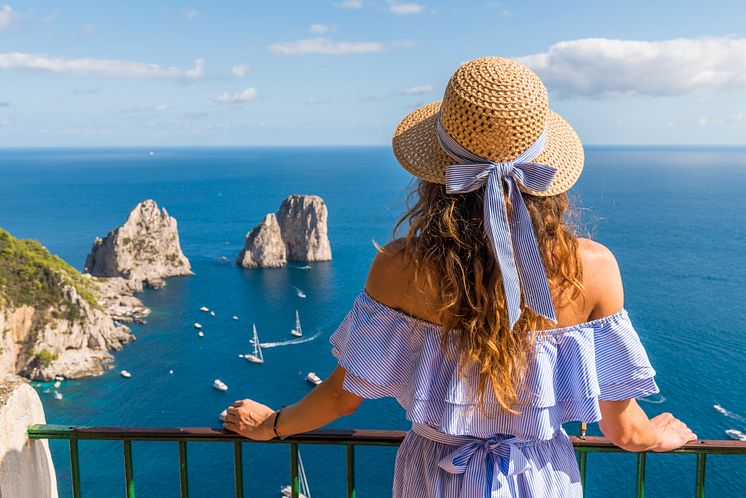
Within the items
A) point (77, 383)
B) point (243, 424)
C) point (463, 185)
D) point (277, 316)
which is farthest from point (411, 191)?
point (277, 316)

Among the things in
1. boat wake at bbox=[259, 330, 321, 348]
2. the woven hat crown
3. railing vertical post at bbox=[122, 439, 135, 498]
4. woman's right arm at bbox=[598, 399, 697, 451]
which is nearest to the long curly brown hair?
the woven hat crown

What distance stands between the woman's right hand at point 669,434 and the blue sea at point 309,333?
76cm

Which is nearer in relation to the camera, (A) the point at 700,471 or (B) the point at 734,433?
(A) the point at 700,471

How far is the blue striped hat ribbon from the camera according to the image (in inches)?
62.8

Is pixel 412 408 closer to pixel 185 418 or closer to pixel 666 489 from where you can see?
pixel 666 489

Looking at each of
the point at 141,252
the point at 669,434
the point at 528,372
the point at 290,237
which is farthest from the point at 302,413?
the point at 290,237

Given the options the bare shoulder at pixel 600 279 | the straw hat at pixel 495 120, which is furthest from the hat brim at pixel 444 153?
the bare shoulder at pixel 600 279

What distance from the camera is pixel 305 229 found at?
223 feet

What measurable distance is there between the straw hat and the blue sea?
0.38m

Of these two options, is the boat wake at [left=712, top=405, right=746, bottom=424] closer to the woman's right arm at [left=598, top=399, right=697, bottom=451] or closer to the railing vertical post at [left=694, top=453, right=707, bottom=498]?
the railing vertical post at [left=694, top=453, right=707, bottom=498]

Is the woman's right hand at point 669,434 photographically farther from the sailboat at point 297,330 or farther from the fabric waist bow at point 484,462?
the sailboat at point 297,330

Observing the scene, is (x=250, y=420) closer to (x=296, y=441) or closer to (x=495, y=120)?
(x=296, y=441)

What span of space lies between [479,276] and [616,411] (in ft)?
2.28

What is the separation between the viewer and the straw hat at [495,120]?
162 cm
